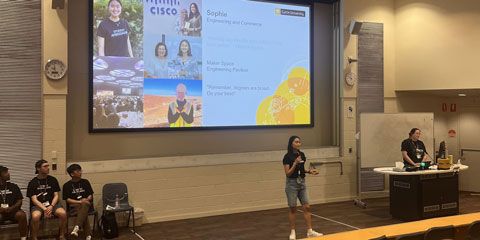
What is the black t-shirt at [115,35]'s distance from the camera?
6672 mm

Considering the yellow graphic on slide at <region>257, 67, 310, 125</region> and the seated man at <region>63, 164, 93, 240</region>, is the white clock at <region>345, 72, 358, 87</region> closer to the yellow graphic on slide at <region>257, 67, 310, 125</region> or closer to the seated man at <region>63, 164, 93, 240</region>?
the yellow graphic on slide at <region>257, 67, 310, 125</region>

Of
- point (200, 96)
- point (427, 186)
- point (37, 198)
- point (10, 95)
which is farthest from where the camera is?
point (200, 96)

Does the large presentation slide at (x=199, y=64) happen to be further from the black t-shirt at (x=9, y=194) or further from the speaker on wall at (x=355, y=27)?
the black t-shirt at (x=9, y=194)

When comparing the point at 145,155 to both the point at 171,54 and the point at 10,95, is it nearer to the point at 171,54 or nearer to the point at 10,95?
the point at 171,54

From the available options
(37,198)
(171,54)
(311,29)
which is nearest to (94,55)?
(171,54)

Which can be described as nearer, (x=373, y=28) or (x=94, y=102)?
(x=94, y=102)

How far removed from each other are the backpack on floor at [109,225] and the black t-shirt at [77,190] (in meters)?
0.37

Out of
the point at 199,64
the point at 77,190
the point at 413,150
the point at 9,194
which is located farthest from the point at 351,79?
the point at 9,194

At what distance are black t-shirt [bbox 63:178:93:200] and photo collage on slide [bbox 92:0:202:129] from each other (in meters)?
0.99

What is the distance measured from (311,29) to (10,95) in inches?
200

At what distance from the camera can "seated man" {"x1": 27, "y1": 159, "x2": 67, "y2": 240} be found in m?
5.59

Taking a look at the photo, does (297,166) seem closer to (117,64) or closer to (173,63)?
(173,63)

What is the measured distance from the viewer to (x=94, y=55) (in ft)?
21.6

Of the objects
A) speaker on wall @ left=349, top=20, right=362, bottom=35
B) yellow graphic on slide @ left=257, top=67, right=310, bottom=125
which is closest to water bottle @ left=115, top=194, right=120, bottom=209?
yellow graphic on slide @ left=257, top=67, right=310, bottom=125
